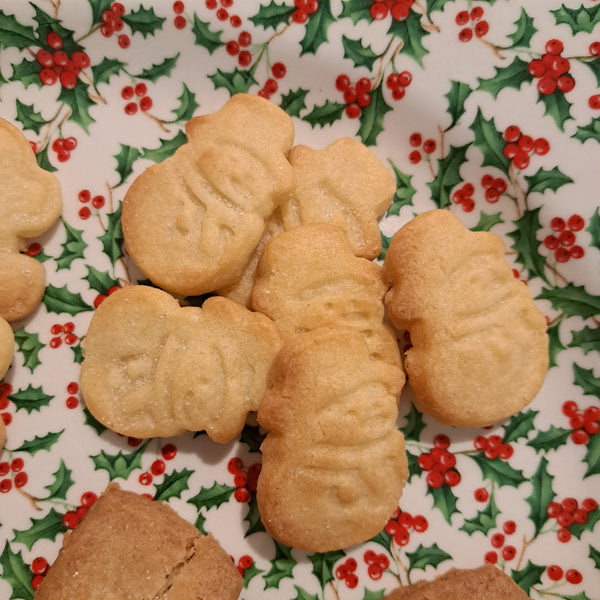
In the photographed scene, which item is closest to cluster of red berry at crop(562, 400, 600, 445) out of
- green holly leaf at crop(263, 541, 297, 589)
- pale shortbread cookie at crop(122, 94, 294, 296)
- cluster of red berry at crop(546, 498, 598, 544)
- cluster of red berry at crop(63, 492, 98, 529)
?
cluster of red berry at crop(546, 498, 598, 544)

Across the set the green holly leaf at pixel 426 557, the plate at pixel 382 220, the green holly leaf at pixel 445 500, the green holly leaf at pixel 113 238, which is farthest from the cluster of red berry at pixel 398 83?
the green holly leaf at pixel 426 557

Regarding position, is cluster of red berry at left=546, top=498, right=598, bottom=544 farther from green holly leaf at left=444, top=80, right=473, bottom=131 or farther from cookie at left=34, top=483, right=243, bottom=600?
green holly leaf at left=444, top=80, right=473, bottom=131

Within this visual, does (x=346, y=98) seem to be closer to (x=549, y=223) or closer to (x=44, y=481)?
(x=549, y=223)

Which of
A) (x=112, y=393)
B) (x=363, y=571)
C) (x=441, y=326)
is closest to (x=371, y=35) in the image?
(x=441, y=326)

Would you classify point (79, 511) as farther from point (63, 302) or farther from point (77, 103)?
point (77, 103)

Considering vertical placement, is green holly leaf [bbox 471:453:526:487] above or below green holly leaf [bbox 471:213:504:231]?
below
